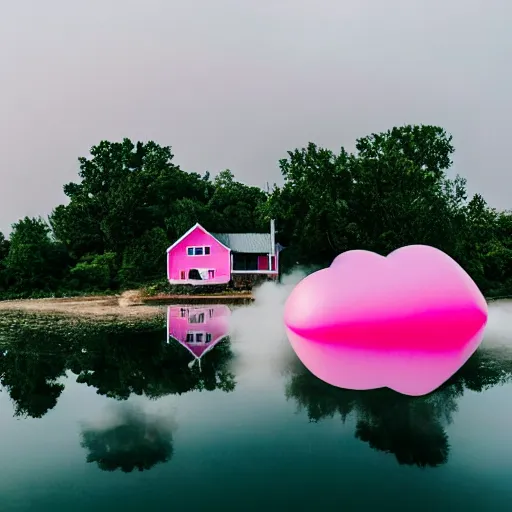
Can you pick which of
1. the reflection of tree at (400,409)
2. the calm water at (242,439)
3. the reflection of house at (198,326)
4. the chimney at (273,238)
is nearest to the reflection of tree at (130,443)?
the calm water at (242,439)

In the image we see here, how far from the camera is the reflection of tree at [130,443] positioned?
18.0 ft

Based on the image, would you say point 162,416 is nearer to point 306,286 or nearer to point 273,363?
point 273,363

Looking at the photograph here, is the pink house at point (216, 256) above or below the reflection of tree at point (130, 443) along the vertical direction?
above

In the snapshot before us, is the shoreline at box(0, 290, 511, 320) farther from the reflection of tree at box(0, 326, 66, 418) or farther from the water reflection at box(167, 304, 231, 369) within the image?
the reflection of tree at box(0, 326, 66, 418)

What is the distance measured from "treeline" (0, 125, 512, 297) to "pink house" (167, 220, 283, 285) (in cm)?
126

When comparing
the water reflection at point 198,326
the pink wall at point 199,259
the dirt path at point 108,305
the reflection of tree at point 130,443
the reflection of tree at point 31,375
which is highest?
the pink wall at point 199,259

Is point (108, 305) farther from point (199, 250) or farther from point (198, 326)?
point (198, 326)

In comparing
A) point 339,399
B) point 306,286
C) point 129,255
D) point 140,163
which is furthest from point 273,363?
point 140,163

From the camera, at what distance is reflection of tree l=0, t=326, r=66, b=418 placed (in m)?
7.64

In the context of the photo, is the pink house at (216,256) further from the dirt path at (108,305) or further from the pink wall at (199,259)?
the dirt path at (108,305)

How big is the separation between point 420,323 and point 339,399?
266cm

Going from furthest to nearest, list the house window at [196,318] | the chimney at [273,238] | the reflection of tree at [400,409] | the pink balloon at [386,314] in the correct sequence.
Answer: the chimney at [273,238], the house window at [196,318], the pink balloon at [386,314], the reflection of tree at [400,409]

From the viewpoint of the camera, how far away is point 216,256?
24828mm

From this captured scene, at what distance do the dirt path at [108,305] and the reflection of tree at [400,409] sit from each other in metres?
9.83
